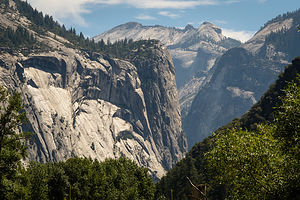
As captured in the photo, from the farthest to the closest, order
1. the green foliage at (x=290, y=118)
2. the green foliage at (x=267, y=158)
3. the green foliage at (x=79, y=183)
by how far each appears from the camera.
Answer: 1. the green foliage at (x=79, y=183)
2. the green foliage at (x=267, y=158)
3. the green foliage at (x=290, y=118)

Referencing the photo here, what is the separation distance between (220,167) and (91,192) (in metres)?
50.0

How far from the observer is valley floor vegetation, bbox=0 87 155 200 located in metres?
47.9

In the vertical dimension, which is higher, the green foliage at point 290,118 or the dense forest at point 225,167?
the green foliage at point 290,118

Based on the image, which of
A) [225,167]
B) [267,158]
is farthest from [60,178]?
[267,158]

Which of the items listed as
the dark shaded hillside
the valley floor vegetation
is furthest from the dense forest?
the dark shaded hillside

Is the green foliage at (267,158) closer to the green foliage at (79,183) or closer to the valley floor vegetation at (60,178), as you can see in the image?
the valley floor vegetation at (60,178)

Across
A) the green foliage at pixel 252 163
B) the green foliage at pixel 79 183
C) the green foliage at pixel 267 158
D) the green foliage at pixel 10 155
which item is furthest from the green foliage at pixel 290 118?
the green foliage at pixel 79 183

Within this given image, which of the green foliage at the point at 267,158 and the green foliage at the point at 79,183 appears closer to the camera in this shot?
the green foliage at the point at 267,158

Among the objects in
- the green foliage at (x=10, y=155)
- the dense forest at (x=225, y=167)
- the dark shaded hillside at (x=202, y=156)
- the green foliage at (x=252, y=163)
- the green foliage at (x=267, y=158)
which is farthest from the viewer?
the dark shaded hillside at (x=202, y=156)

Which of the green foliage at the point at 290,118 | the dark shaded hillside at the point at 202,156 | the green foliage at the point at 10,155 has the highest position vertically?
the green foliage at the point at 290,118

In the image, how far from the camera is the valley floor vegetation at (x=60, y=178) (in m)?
47.9

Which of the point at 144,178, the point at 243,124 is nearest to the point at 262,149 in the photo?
the point at 144,178

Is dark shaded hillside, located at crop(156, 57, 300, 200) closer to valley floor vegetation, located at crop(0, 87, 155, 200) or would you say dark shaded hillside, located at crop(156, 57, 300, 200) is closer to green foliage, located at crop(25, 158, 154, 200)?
valley floor vegetation, located at crop(0, 87, 155, 200)

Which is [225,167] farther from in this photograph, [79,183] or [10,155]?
[79,183]
